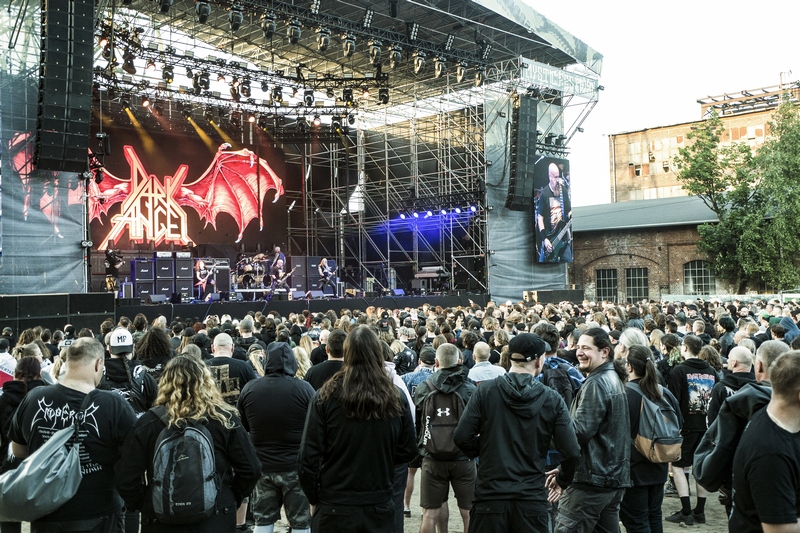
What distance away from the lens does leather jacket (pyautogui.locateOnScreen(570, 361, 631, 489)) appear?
3.99 metres

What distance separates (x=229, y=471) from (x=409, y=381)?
109 inches

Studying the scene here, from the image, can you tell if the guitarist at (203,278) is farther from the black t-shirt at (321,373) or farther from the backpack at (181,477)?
the backpack at (181,477)

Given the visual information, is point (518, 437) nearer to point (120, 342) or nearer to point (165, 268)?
point (120, 342)

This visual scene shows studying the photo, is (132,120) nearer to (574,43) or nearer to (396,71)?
(396,71)

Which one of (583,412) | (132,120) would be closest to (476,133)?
(132,120)

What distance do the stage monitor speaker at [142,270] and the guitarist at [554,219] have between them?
46.9ft

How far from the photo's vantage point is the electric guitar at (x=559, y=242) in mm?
26984

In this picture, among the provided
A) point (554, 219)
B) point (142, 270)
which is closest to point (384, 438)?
point (142, 270)

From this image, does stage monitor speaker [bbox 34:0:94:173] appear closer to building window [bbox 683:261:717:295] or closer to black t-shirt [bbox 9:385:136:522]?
black t-shirt [bbox 9:385:136:522]

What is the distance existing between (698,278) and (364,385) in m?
28.5

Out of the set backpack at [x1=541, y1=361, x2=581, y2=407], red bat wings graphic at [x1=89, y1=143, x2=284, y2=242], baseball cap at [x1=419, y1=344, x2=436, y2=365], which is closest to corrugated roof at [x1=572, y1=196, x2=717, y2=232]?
red bat wings graphic at [x1=89, y1=143, x2=284, y2=242]

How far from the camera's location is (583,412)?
4.02m

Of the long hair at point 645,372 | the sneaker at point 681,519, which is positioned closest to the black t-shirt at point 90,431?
the long hair at point 645,372

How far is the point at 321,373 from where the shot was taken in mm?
4762
